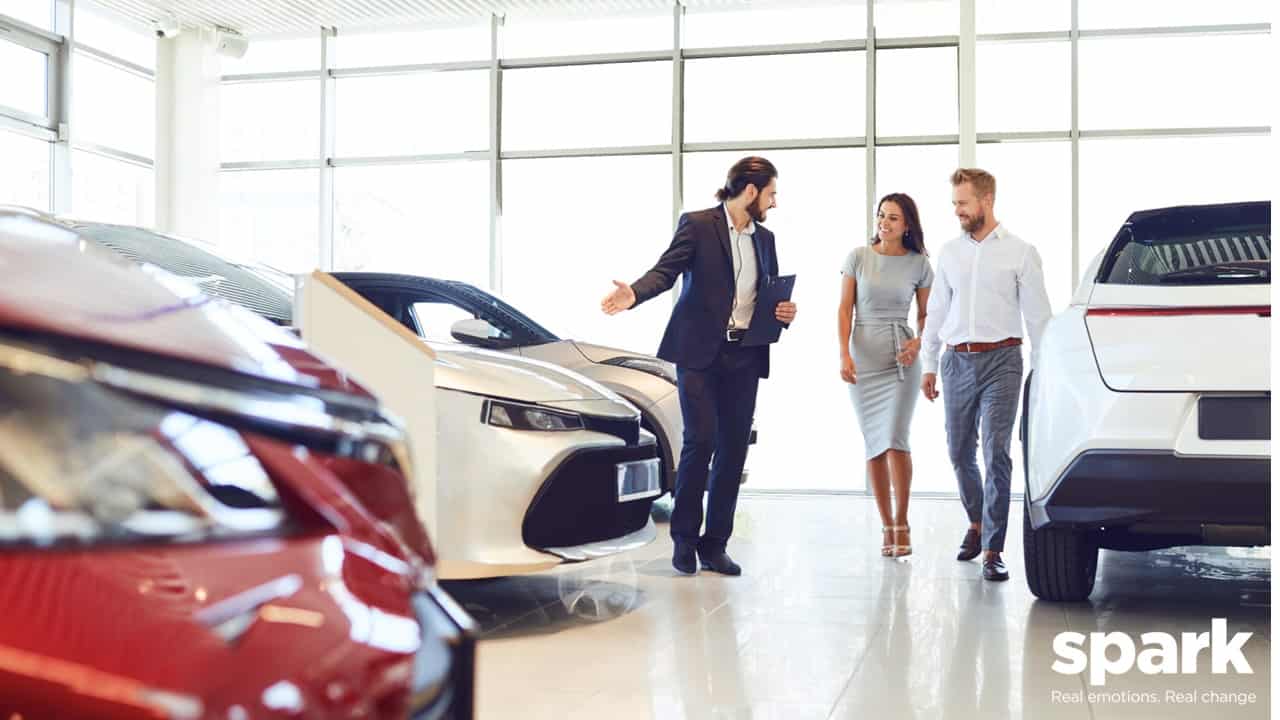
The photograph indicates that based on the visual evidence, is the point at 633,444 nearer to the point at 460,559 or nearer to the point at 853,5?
the point at 460,559

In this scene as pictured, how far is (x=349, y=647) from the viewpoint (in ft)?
2.71

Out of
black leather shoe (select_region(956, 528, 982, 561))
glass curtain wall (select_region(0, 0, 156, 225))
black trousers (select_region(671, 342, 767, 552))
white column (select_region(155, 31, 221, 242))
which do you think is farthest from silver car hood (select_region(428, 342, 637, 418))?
white column (select_region(155, 31, 221, 242))

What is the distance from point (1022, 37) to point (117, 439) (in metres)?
9.09

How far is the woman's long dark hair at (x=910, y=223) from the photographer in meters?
5.02

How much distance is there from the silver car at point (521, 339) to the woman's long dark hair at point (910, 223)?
3.96ft

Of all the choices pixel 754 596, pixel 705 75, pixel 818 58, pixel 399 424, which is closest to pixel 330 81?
pixel 705 75

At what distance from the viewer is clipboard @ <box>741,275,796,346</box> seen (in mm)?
4523

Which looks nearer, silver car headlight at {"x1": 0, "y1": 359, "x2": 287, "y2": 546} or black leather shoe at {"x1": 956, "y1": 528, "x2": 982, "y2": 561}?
silver car headlight at {"x1": 0, "y1": 359, "x2": 287, "y2": 546}

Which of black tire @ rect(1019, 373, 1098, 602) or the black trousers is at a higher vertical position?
the black trousers

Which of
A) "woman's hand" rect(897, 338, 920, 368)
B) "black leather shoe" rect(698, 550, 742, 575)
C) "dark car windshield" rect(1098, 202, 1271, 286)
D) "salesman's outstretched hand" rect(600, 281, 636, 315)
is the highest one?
"dark car windshield" rect(1098, 202, 1271, 286)

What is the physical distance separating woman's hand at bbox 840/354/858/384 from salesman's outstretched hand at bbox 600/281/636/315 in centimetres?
123

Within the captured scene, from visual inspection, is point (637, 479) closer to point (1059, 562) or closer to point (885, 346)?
point (1059, 562)

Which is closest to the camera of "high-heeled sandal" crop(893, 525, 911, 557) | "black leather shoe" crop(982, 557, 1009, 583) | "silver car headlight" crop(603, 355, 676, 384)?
"black leather shoe" crop(982, 557, 1009, 583)

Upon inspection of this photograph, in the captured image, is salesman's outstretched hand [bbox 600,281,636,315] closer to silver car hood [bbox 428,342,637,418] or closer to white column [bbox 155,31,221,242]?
silver car hood [bbox 428,342,637,418]
